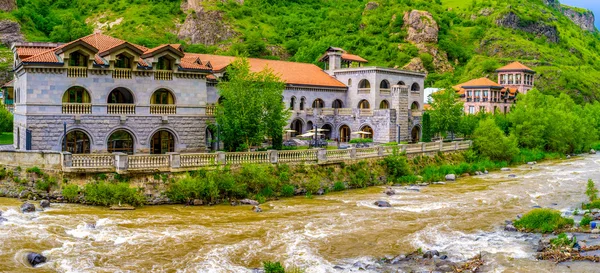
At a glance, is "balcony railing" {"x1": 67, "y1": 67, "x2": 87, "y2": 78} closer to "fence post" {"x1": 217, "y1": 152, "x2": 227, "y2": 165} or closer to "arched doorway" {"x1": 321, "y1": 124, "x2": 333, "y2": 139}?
"fence post" {"x1": 217, "y1": 152, "x2": 227, "y2": 165}

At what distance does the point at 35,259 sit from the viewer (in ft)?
67.4

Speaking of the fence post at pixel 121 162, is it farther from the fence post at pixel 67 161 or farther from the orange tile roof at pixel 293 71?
the orange tile roof at pixel 293 71

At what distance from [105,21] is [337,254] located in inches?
4937

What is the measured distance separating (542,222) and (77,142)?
94.7 feet

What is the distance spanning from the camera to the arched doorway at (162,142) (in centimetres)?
3900

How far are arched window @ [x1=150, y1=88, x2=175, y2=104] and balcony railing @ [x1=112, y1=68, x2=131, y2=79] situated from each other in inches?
90.2

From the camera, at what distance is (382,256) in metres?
22.5

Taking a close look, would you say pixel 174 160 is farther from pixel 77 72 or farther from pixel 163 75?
pixel 77 72

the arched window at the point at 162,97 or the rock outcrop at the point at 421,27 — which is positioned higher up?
the rock outcrop at the point at 421,27

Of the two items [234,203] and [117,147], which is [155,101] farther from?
[234,203]

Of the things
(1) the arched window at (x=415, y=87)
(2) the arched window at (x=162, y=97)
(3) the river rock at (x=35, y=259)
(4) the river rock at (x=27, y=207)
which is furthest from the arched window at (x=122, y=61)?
(1) the arched window at (x=415, y=87)

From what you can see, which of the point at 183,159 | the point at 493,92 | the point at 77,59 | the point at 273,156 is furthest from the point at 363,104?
the point at 493,92

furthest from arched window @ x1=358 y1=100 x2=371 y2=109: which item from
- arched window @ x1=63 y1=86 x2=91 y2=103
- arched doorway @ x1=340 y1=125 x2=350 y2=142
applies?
arched window @ x1=63 y1=86 x2=91 y2=103

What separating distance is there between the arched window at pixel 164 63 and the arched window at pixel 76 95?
528 centimetres
